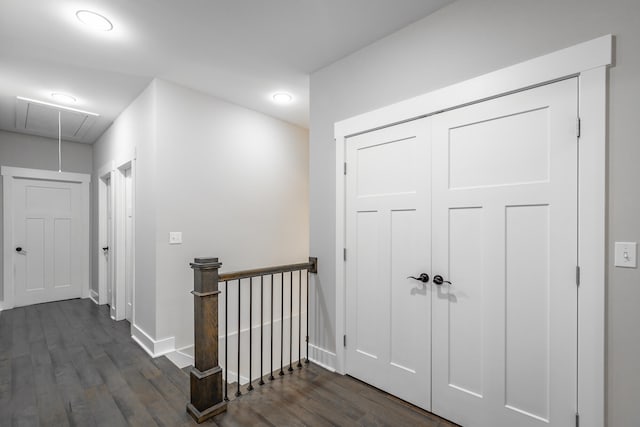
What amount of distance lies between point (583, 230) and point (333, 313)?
183cm

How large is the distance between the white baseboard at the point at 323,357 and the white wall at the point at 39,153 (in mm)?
4912

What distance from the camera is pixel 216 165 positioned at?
3.42m

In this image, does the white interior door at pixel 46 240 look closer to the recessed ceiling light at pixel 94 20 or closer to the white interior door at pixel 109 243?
the white interior door at pixel 109 243

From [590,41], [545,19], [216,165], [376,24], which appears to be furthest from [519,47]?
[216,165]

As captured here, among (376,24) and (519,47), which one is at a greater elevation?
(376,24)

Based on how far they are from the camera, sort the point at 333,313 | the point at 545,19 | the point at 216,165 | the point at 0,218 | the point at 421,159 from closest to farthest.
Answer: the point at 545,19 → the point at 421,159 → the point at 333,313 → the point at 216,165 → the point at 0,218

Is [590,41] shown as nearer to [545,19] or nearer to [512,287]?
[545,19]

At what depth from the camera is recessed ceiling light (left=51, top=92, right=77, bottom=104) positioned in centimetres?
339

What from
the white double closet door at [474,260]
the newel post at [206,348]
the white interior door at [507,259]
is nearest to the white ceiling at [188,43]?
the white double closet door at [474,260]

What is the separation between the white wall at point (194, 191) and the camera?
9.82 ft

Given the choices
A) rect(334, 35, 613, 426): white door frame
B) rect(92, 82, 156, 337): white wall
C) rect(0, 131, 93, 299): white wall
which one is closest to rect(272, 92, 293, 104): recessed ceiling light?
rect(92, 82, 156, 337): white wall

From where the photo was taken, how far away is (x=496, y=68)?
1.75 metres

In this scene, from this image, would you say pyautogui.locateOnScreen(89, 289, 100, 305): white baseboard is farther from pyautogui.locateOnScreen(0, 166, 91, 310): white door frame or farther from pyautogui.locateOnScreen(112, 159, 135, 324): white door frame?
pyautogui.locateOnScreen(112, 159, 135, 324): white door frame

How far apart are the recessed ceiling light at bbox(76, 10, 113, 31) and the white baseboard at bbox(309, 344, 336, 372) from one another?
304 cm
